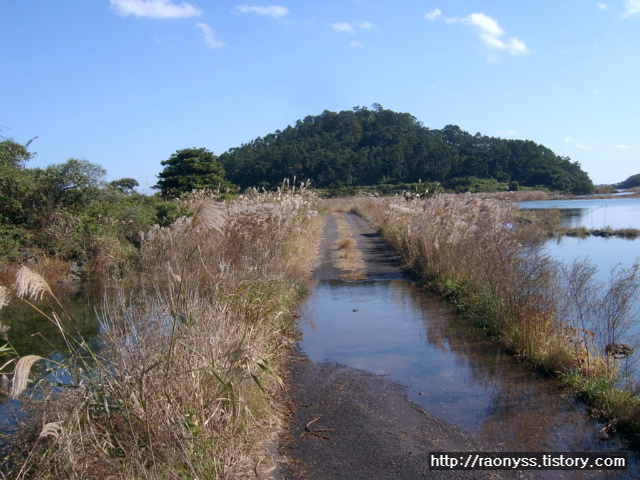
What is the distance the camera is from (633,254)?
20.3 metres

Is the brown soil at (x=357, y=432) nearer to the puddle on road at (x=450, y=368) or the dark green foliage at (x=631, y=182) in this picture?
the puddle on road at (x=450, y=368)

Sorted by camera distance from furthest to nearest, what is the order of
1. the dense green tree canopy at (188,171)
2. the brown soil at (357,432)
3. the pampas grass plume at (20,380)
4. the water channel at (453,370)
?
the dense green tree canopy at (188,171) < the water channel at (453,370) < the brown soil at (357,432) < the pampas grass plume at (20,380)

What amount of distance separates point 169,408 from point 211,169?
27.5 meters

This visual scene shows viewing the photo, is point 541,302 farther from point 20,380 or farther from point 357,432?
point 20,380

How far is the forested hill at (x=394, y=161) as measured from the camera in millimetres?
78562

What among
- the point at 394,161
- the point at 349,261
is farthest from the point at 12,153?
the point at 394,161

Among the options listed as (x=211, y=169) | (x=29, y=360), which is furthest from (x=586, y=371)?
(x=211, y=169)

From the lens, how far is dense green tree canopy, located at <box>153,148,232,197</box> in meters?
29.1

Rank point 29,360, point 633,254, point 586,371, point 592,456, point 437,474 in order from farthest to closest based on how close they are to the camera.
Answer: point 633,254
point 586,371
point 592,456
point 437,474
point 29,360

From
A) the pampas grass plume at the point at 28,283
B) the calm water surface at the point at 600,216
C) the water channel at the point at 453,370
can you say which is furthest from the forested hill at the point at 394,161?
the pampas grass plume at the point at 28,283

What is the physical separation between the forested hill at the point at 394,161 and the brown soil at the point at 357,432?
6271cm

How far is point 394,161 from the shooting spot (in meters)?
86.7

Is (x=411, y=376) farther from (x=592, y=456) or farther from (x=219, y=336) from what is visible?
(x=219, y=336)

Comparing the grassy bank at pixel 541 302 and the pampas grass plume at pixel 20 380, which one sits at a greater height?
the pampas grass plume at pixel 20 380
